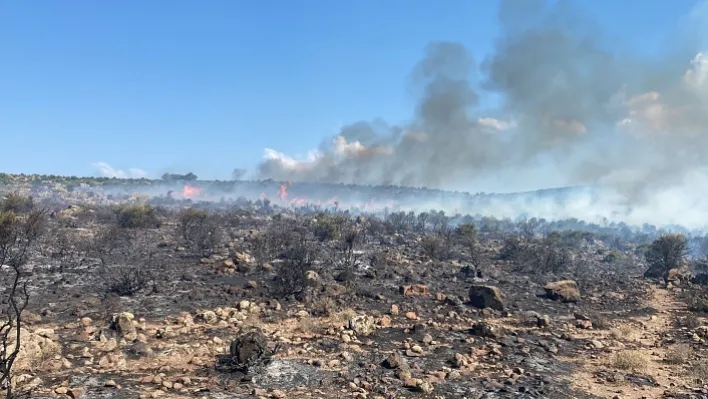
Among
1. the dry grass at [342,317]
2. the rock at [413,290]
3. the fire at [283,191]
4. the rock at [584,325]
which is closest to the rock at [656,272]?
the rock at [584,325]

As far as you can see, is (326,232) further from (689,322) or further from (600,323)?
(689,322)

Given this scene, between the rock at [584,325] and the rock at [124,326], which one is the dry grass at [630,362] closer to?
the rock at [584,325]

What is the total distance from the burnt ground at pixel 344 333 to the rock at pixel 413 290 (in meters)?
0.06

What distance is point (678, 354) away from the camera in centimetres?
969

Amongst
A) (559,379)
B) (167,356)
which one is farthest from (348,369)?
(559,379)

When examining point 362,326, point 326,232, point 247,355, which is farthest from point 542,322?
point 326,232

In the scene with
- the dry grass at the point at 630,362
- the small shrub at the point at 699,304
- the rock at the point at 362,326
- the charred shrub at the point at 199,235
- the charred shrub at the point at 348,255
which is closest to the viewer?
the dry grass at the point at 630,362

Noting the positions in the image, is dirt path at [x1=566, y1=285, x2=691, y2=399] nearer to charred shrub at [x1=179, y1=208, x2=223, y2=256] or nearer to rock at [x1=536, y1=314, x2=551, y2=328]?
rock at [x1=536, y1=314, x2=551, y2=328]

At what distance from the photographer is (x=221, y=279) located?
15977 millimetres

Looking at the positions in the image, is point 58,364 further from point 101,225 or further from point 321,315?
point 101,225

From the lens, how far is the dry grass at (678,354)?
9.40 metres

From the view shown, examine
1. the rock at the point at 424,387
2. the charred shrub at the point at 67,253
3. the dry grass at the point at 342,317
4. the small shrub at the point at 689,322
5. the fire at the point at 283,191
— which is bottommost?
the charred shrub at the point at 67,253

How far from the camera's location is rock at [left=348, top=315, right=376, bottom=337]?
10.6m

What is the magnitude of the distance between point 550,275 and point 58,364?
2042 cm
